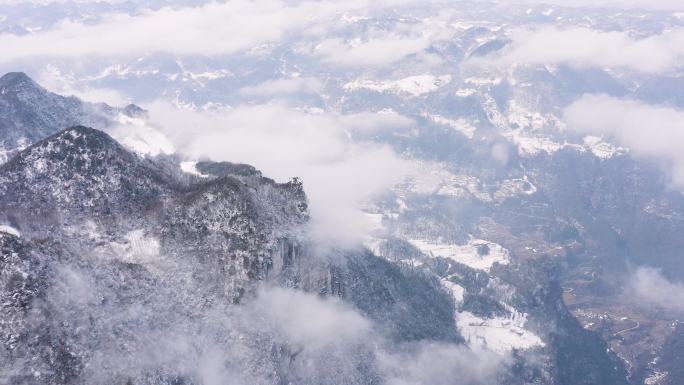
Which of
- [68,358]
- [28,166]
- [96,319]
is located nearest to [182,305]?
[96,319]

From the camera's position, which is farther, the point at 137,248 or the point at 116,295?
the point at 137,248

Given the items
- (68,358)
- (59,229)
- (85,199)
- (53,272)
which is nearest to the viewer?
(68,358)

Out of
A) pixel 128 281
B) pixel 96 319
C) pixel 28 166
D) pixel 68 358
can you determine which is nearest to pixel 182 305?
pixel 128 281

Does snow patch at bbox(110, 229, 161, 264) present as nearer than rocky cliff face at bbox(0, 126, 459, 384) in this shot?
No

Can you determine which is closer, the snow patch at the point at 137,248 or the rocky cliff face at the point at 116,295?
the rocky cliff face at the point at 116,295

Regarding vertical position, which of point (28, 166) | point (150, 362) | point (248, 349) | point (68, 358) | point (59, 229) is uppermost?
point (28, 166)

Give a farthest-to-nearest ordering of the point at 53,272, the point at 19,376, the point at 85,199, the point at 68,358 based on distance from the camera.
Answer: the point at 85,199 < the point at 53,272 < the point at 68,358 < the point at 19,376

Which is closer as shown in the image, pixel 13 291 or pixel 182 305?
pixel 13 291

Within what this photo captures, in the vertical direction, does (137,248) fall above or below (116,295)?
above

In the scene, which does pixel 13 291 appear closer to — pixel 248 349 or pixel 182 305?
pixel 182 305

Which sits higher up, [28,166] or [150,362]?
[28,166]
